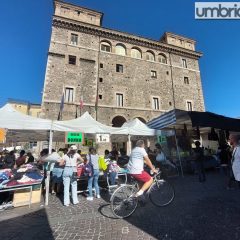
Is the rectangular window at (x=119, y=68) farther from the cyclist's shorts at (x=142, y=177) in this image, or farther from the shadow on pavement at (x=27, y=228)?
the shadow on pavement at (x=27, y=228)

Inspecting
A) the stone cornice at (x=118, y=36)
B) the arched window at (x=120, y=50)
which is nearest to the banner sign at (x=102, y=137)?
the arched window at (x=120, y=50)

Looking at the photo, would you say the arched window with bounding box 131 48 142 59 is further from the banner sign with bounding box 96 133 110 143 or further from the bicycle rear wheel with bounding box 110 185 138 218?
the bicycle rear wheel with bounding box 110 185 138 218

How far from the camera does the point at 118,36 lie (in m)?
23.1

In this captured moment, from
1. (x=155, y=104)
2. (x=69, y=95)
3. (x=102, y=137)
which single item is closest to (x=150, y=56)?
(x=155, y=104)

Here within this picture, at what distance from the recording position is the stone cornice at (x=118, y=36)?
2077 cm

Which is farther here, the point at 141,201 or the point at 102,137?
the point at 102,137

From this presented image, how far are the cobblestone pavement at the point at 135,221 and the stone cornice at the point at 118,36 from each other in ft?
67.5

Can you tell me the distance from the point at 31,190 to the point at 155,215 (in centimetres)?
398

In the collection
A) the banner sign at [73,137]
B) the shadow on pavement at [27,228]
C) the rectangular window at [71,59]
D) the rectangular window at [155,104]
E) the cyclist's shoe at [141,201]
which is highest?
the rectangular window at [71,59]

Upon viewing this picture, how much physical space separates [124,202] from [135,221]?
483 millimetres

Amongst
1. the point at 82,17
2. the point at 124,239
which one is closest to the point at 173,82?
the point at 82,17

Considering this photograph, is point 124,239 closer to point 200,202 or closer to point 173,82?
point 200,202

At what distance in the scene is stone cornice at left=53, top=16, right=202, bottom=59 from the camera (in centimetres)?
2077

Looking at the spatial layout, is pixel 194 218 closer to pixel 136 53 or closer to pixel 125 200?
pixel 125 200
